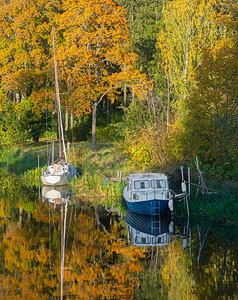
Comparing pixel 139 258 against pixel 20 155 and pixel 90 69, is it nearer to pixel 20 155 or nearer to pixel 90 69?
pixel 90 69

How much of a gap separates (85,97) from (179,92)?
8.12 m

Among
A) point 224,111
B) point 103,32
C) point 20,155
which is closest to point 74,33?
point 103,32

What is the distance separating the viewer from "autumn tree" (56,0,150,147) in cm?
4194

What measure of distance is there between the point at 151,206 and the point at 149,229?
7.45 ft

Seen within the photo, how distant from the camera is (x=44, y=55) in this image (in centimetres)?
5091

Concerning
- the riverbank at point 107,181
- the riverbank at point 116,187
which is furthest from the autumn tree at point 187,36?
the riverbank at point 107,181

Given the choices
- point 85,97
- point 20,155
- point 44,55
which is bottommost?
point 20,155

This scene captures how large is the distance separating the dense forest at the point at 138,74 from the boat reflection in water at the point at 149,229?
15.2 ft

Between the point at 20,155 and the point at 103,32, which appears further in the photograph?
the point at 20,155

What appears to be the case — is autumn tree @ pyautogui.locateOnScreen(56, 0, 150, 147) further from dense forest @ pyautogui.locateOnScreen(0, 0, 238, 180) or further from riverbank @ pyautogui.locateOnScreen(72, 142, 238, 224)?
riverbank @ pyautogui.locateOnScreen(72, 142, 238, 224)

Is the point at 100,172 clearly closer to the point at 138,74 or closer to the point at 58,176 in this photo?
the point at 58,176

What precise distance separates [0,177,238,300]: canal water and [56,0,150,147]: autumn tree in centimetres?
1634

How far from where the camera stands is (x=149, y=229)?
23516 millimetres

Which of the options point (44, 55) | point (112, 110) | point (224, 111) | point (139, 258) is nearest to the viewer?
point (139, 258)
